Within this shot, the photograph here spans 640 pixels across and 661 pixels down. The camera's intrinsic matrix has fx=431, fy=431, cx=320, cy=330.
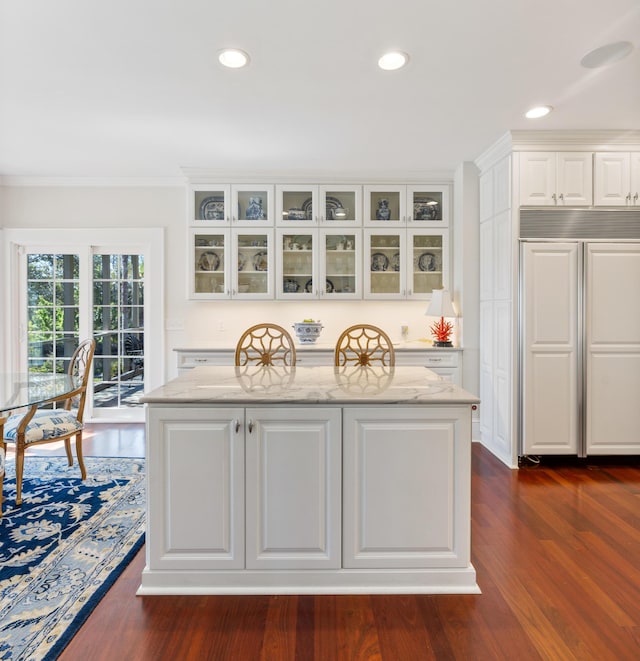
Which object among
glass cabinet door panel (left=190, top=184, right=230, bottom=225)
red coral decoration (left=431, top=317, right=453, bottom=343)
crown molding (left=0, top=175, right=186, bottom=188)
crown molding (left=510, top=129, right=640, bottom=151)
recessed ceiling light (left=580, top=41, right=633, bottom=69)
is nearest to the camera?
recessed ceiling light (left=580, top=41, right=633, bottom=69)

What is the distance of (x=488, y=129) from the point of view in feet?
11.0

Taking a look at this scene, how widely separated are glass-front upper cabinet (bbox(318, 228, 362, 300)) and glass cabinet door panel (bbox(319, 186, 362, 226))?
0.40 feet

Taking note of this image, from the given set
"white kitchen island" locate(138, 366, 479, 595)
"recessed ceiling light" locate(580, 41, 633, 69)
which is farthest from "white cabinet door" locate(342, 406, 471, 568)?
"recessed ceiling light" locate(580, 41, 633, 69)

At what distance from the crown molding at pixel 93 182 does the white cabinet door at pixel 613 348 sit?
4019mm

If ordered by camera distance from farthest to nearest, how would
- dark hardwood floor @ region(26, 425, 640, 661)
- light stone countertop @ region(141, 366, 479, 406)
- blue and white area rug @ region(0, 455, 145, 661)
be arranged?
A: light stone countertop @ region(141, 366, 479, 406) → blue and white area rug @ region(0, 455, 145, 661) → dark hardwood floor @ region(26, 425, 640, 661)

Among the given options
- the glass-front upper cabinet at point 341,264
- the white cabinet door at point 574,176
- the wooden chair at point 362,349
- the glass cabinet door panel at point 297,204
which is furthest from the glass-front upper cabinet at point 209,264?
the white cabinet door at point 574,176

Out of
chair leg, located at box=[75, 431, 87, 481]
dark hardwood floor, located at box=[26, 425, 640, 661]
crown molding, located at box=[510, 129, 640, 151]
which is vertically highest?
crown molding, located at box=[510, 129, 640, 151]

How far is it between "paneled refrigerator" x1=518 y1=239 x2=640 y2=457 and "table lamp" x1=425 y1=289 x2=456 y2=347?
76cm

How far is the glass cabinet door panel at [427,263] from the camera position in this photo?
439 centimetres

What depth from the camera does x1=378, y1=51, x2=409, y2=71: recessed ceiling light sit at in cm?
234

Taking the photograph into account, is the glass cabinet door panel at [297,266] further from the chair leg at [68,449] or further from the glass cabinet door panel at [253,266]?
the chair leg at [68,449]

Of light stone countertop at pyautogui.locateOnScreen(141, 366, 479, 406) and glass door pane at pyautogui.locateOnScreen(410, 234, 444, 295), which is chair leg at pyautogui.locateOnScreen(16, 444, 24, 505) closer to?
light stone countertop at pyautogui.locateOnScreen(141, 366, 479, 406)

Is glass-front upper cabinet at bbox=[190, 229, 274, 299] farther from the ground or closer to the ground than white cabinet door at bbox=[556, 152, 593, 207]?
closer to the ground

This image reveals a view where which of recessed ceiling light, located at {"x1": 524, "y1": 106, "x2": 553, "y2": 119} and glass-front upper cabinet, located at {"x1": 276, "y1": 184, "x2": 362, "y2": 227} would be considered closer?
recessed ceiling light, located at {"x1": 524, "y1": 106, "x2": 553, "y2": 119}
